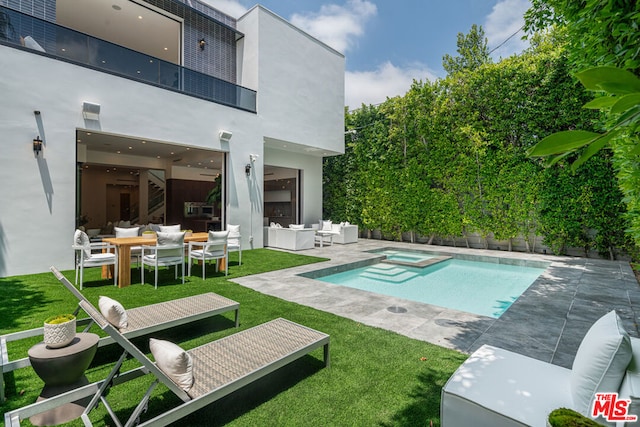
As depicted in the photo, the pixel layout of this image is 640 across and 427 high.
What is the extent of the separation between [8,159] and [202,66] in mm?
6438

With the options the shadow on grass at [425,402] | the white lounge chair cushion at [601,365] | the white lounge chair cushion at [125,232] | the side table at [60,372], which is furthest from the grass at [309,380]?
the white lounge chair cushion at [125,232]

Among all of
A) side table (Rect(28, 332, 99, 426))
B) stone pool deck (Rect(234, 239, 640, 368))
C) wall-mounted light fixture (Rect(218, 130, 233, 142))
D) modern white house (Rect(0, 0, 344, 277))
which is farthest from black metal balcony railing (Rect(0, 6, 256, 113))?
side table (Rect(28, 332, 99, 426))

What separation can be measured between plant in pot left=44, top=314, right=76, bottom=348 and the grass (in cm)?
59

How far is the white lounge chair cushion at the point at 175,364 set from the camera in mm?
2338

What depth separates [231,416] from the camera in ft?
8.51

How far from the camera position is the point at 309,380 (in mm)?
3076

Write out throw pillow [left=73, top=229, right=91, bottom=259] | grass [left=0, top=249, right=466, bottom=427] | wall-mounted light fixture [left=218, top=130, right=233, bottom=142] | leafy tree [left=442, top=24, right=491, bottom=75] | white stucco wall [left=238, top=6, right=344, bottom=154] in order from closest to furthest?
grass [left=0, top=249, right=466, bottom=427], throw pillow [left=73, top=229, right=91, bottom=259], wall-mounted light fixture [left=218, top=130, right=233, bottom=142], white stucco wall [left=238, top=6, right=344, bottom=154], leafy tree [left=442, top=24, right=491, bottom=75]

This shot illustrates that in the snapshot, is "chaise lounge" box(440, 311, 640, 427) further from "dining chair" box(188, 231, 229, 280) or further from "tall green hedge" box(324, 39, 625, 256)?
"tall green hedge" box(324, 39, 625, 256)

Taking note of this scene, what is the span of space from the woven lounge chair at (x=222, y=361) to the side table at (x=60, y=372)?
23 centimetres

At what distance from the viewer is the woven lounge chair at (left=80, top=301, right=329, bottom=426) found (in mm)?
2209

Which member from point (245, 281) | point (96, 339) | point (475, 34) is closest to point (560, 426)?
point (96, 339)

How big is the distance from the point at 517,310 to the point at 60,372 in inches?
222

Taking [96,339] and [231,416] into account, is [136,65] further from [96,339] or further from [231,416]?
[231,416]

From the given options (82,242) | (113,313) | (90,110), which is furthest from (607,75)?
(90,110)
